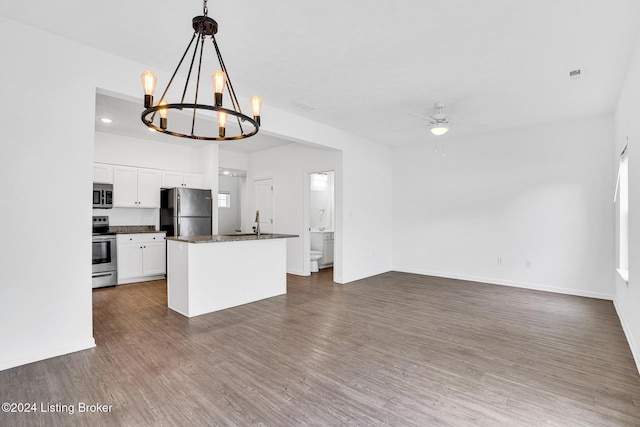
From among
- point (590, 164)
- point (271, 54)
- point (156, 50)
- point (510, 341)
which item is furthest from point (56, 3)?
point (590, 164)

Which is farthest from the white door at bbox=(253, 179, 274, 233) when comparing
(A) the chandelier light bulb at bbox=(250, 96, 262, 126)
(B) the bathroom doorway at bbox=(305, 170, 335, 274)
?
(A) the chandelier light bulb at bbox=(250, 96, 262, 126)

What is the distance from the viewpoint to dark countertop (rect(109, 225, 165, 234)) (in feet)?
19.6

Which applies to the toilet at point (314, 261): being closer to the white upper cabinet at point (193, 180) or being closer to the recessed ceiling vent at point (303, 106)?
the white upper cabinet at point (193, 180)

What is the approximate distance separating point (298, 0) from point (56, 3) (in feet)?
5.77

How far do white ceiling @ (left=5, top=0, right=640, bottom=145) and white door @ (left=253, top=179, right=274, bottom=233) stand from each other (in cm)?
300

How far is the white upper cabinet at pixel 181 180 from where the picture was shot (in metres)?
6.44

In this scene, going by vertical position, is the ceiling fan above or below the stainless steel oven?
above

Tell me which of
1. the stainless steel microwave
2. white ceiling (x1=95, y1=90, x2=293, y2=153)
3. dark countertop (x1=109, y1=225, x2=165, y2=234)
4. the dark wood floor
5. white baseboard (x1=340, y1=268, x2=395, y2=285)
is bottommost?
the dark wood floor

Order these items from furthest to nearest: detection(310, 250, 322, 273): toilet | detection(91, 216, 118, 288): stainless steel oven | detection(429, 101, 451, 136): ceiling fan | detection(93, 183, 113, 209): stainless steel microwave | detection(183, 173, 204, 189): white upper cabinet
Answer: detection(310, 250, 322, 273): toilet
detection(183, 173, 204, 189): white upper cabinet
detection(93, 183, 113, 209): stainless steel microwave
detection(91, 216, 118, 288): stainless steel oven
detection(429, 101, 451, 136): ceiling fan

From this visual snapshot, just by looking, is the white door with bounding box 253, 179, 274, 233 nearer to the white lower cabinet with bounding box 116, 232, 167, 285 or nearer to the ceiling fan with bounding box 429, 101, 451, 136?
the white lower cabinet with bounding box 116, 232, 167, 285

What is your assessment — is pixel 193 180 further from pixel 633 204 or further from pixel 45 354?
pixel 633 204

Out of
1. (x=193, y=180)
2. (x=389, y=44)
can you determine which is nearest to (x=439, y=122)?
(x=389, y=44)

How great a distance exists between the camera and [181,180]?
6.62m

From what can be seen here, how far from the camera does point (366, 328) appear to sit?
350cm
